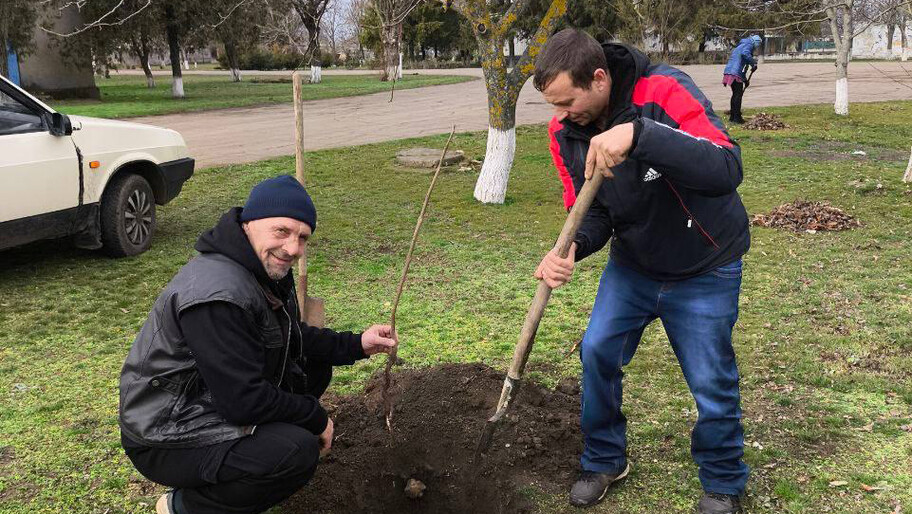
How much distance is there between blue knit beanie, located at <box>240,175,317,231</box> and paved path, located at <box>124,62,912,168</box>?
10.0m

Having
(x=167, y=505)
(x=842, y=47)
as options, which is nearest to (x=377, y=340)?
(x=167, y=505)

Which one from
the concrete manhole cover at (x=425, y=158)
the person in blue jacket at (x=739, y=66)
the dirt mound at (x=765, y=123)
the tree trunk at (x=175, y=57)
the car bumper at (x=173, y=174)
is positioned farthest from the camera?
the tree trunk at (x=175, y=57)

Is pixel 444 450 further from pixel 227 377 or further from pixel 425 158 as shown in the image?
pixel 425 158

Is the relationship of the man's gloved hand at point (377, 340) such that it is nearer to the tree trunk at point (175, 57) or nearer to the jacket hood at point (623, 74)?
the jacket hood at point (623, 74)

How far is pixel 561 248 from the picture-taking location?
2613 millimetres

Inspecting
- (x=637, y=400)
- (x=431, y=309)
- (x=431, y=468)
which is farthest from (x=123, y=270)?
(x=637, y=400)

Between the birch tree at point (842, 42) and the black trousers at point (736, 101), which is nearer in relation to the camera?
the black trousers at point (736, 101)

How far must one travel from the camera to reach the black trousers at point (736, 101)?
1489 centimetres

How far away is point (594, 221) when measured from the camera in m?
2.87

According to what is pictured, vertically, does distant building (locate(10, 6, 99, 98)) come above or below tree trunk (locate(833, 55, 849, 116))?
above

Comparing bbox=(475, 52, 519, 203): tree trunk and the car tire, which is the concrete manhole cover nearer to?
bbox=(475, 52, 519, 203): tree trunk

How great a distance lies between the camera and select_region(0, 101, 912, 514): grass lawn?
320 centimetres

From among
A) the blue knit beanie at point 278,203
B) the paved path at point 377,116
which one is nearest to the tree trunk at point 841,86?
the paved path at point 377,116

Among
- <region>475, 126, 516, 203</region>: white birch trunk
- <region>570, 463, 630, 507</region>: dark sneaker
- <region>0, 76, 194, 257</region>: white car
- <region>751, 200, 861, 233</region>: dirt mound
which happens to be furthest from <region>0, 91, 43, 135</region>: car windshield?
<region>751, 200, 861, 233</region>: dirt mound
